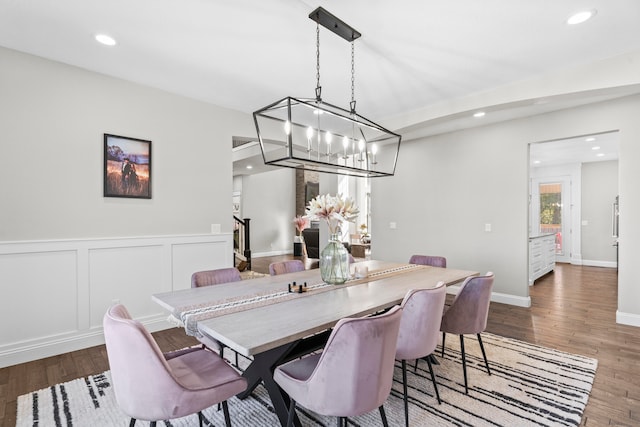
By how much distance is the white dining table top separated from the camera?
1.42m

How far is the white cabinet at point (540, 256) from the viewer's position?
18.5ft

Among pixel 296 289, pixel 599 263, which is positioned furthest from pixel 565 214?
pixel 296 289

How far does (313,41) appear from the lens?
2.53m

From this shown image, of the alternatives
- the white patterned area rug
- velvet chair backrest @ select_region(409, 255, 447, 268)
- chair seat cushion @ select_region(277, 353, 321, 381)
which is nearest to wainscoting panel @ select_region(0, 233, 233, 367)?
the white patterned area rug

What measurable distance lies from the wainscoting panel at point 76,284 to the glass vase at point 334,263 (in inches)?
79.2

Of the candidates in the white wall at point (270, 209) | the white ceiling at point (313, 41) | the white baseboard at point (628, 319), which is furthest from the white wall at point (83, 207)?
the white wall at point (270, 209)

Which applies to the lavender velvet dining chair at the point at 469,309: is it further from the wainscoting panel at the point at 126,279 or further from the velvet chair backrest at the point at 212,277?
the wainscoting panel at the point at 126,279

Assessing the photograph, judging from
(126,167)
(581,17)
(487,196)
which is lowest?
(487,196)

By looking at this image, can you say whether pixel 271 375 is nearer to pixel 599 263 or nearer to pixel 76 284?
pixel 76 284

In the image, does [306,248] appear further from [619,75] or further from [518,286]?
[619,75]

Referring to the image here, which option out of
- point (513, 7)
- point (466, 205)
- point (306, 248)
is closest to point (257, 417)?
point (513, 7)

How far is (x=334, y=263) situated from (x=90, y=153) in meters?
2.54

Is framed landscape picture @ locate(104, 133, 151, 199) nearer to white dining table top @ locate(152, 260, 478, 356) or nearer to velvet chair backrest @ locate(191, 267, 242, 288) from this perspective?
velvet chair backrest @ locate(191, 267, 242, 288)

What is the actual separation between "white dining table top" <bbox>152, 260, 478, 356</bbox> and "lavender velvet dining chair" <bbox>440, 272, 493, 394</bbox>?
0.77ft
